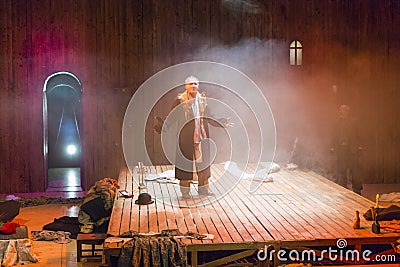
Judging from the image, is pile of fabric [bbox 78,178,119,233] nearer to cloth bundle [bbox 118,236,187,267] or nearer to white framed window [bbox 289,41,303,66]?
cloth bundle [bbox 118,236,187,267]

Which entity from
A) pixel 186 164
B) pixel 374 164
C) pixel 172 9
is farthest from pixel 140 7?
pixel 374 164

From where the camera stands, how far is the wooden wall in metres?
13.0

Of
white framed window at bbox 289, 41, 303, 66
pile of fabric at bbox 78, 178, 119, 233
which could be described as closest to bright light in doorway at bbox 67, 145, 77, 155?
white framed window at bbox 289, 41, 303, 66

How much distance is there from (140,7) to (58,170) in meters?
5.16

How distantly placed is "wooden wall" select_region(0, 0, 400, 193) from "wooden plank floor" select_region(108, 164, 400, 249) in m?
3.29

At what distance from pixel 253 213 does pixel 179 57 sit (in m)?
5.91

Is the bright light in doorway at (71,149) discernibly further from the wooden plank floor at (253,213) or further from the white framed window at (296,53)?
the wooden plank floor at (253,213)

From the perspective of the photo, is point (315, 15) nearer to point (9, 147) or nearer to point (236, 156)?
point (236, 156)

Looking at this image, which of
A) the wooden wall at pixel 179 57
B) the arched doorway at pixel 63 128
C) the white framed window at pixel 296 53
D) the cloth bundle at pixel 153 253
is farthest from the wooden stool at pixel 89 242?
the arched doorway at pixel 63 128

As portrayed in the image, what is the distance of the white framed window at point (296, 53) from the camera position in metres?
13.7

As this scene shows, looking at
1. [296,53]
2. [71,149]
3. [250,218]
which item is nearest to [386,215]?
[250,218]

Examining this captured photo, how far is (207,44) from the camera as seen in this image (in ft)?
44.1

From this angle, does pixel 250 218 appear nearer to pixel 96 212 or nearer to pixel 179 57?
pixel 96 212

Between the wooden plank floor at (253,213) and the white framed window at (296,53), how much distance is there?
12.7ft
